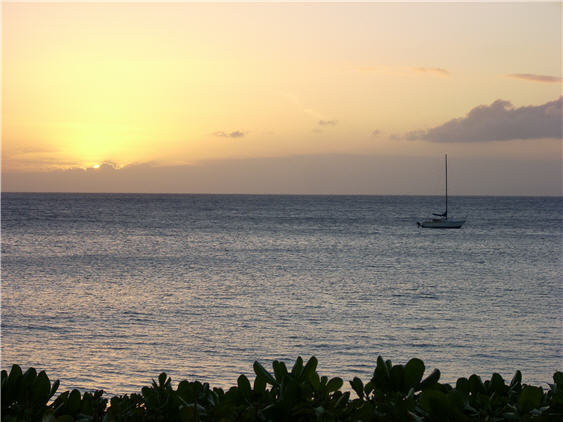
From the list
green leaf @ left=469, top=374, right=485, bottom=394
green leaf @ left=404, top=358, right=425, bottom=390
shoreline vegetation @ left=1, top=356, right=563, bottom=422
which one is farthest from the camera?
green leaf @ left=469, top=374, right=485, bottom=394

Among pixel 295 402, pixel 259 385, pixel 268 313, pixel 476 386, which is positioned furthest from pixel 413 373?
pixel 268 313

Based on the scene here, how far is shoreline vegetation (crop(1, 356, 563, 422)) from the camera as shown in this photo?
3484 mm

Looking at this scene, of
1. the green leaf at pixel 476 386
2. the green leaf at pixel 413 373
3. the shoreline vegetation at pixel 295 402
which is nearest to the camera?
the shoreline vegetation at pixel 295 402

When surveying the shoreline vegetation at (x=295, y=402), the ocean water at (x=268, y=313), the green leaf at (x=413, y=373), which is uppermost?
the green leaf at (x=413, y=373)

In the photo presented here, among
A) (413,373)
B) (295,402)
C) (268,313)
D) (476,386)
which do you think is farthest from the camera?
(268,313)

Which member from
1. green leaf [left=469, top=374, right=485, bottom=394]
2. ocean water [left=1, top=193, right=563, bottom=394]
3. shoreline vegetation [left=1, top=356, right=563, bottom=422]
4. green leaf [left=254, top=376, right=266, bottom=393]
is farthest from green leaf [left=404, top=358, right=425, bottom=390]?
ocean water [left=1, top=193, right=563, bottom=394]

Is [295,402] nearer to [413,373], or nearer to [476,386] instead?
[413,373]

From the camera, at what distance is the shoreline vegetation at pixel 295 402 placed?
3484mm

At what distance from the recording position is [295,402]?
359 cm

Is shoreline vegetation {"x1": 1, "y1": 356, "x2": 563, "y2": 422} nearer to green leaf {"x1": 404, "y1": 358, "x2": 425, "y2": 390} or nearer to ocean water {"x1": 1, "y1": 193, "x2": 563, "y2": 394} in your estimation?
green leaf {"x1": 404, "y1": 358, "x2": 425, "y2": 390}

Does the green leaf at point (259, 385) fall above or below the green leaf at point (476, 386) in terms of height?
above

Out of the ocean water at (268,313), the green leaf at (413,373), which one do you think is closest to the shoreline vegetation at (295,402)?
the green leaf at (413,373)

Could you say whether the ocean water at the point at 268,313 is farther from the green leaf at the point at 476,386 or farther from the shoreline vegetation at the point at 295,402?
the green leaf at the point at 476,386

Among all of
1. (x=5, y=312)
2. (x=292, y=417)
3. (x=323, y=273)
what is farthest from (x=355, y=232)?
(x=292, y=417)
